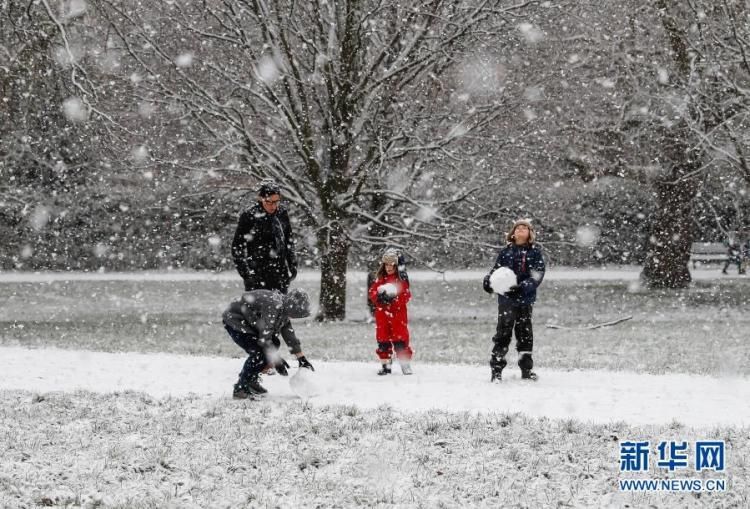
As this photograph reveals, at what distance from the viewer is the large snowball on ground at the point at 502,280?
862 cm

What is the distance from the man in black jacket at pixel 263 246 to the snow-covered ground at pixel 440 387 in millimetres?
1039

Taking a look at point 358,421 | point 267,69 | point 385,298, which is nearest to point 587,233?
point 267,69

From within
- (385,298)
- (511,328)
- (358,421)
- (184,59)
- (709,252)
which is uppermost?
(184,59)

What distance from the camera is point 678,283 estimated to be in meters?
22.6

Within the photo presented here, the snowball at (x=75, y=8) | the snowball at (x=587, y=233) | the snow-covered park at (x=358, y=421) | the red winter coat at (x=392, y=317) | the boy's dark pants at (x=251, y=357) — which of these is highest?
the snowball at (x=75, y=8)

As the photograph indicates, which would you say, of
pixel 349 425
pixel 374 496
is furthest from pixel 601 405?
pixel 374 496

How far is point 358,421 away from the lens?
657 centimetres

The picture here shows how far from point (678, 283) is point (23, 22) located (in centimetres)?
1687

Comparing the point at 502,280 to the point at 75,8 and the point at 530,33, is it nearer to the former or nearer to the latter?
the point at 530,33

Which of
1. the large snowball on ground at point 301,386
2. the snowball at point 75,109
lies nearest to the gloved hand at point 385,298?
the large snowball on ground at point 301,386

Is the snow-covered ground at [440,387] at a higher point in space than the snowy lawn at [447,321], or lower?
lower

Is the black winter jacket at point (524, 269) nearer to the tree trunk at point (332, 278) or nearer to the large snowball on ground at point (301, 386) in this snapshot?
the large snowball on ground at point (301, 386)

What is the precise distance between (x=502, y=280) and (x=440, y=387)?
1221mm

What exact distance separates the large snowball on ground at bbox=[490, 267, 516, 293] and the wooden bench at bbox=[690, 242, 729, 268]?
1946 centimetres
